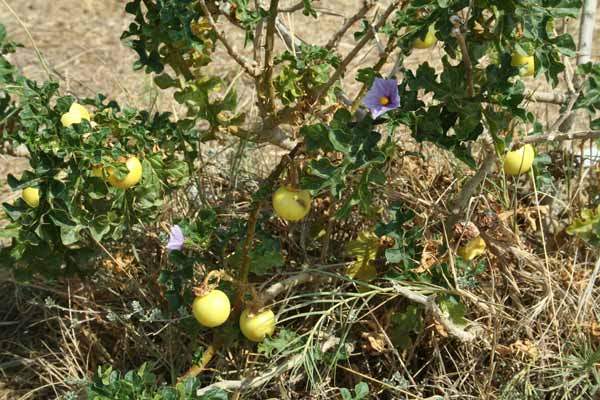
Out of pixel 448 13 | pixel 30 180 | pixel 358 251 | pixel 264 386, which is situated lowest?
pixel 264 386

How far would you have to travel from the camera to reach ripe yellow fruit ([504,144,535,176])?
191cm

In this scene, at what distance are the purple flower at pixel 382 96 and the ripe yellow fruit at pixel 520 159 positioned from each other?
0.38m

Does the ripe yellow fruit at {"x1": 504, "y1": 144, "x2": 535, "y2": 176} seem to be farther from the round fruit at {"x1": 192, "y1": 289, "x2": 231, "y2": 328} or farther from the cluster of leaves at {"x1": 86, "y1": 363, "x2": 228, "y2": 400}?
the cluster of leaves at {"x1": 86, "y1": 363, "x2": 228, "y2": 400}

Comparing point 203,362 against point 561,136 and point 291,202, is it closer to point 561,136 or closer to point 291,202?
point 291,202

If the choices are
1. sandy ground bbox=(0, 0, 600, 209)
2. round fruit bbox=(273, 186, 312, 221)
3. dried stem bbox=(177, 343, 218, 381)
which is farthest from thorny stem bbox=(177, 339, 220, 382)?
sandy ground bbox=(0, 0, 600, 209)

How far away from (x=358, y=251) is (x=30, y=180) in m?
0.87

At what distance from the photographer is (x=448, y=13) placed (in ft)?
5.25

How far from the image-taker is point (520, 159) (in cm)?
191

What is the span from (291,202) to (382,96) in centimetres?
32

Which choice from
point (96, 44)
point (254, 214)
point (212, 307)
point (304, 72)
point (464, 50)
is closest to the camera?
point (464, 50)

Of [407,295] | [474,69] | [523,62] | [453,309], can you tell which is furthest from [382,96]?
[453,309]

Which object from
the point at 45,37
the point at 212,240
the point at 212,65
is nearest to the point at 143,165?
the point at 212,240

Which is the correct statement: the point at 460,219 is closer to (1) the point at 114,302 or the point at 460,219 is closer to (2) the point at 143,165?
(2) the point at 143,165

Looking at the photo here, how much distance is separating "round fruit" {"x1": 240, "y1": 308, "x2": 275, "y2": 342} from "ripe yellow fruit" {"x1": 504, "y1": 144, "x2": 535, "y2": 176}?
2.36ft
